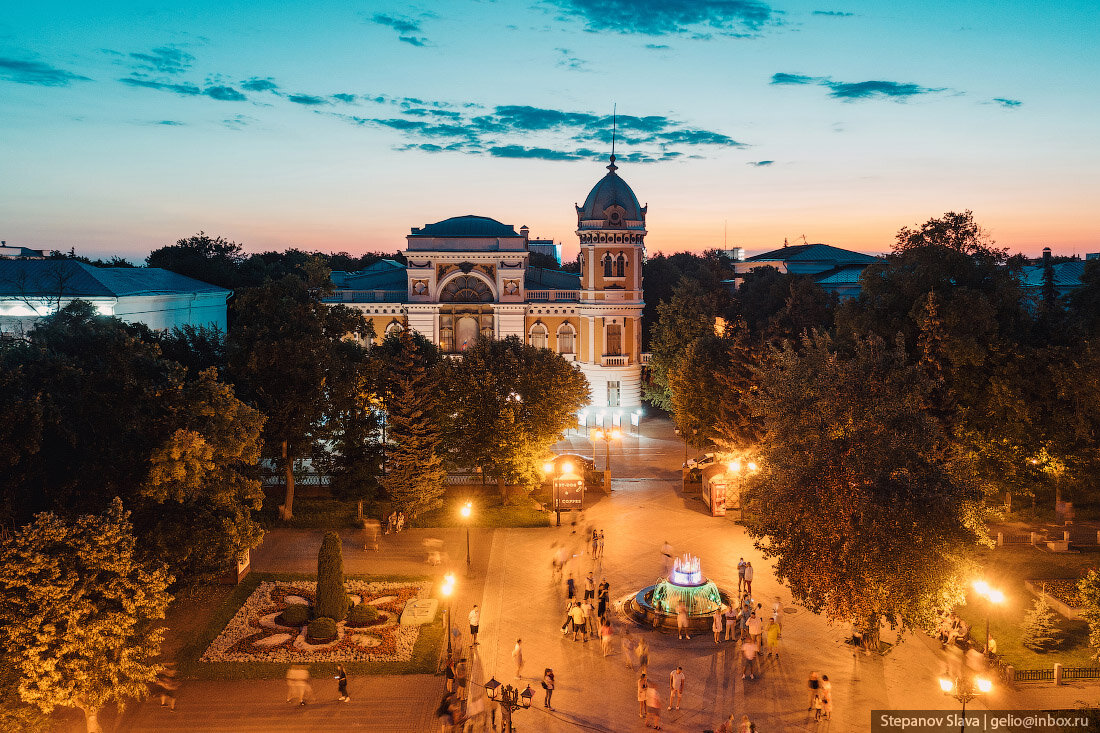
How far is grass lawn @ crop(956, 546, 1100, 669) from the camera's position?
2222 cm

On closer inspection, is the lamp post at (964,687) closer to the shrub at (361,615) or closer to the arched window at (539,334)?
the shrub at (361,615)

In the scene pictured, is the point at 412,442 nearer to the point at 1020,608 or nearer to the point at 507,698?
the point at 507,698

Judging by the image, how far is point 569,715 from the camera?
19.3 meters

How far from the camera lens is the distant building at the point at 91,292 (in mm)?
41375

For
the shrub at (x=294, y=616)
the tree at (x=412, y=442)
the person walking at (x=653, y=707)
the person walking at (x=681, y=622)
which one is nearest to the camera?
the person walking at (x=653, y=707)

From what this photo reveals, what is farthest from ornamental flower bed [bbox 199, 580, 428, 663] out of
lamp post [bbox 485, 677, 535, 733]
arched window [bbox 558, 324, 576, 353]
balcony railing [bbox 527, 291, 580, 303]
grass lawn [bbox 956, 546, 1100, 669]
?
balcony railing [bbox 527, 291, 580, 303]

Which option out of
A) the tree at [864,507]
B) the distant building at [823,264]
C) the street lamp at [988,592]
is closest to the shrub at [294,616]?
the tree at [864,507]

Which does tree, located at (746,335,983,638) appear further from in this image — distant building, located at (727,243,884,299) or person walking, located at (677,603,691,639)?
distant building, located at (727,243,884,299)

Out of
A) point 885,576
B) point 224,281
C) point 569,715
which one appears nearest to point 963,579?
point 885,576

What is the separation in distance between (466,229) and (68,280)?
26.7 m

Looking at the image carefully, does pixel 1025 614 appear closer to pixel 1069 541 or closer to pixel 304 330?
pixel 1069 541

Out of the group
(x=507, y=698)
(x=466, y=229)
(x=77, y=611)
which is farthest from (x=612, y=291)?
→ (x=77, y=611)

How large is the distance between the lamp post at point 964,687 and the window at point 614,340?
136 feet

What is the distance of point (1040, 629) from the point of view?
77.3 feet
